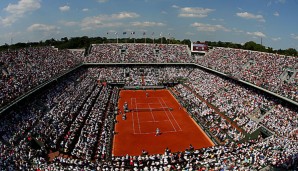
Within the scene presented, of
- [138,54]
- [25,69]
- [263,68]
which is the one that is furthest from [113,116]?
[138,54]

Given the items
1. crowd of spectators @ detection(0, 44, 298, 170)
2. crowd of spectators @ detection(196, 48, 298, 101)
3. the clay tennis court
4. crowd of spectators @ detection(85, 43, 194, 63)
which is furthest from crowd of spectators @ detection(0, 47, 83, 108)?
crowd of spectators @ detection(196, 48, 298, 101)

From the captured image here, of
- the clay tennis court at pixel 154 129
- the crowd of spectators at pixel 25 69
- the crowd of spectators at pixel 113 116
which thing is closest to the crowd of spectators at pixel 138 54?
the crowd of spectators at pixel 113 116

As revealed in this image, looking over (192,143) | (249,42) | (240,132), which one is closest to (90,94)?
(192,143)

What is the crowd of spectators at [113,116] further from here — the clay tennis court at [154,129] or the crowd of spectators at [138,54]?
the crowd of spectators at [138,54]

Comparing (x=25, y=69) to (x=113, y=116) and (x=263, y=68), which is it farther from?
(x=263, y=68)

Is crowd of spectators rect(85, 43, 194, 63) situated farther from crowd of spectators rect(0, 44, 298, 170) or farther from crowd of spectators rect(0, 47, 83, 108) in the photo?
crowd of spectators rect(0, 47, 83, 108)

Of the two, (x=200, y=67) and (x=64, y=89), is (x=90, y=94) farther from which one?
(x=200, y=67)
